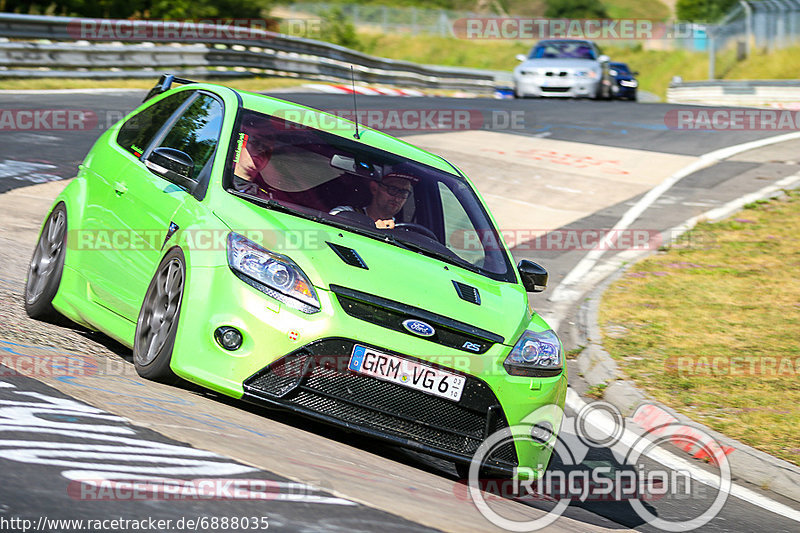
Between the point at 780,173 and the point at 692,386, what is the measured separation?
33.9 ft

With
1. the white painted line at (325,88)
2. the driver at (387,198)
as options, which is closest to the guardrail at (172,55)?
the white painted line at (325,88)

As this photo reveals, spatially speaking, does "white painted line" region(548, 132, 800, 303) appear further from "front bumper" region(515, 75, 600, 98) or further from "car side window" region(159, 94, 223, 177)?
"front bumper" region(515, 75, 600, 98)

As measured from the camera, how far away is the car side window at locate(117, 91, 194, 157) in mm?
6695

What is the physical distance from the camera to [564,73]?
27062 mm

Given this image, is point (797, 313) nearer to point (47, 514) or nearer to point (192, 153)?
point (192, 153)

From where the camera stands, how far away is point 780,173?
17.5m

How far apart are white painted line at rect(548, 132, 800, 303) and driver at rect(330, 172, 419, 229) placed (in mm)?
4509

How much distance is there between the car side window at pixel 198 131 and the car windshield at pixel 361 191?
0.15 meters

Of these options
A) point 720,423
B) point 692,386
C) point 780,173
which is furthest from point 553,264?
point 780,173

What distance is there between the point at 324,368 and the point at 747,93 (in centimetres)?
2720

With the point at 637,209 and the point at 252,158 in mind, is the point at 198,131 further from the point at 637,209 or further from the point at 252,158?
the point at 637,209

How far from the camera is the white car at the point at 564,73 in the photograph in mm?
27062

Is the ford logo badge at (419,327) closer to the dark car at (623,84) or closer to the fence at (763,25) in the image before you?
the dark car at (623,84)

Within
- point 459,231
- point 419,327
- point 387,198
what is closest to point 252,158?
point 387,198
